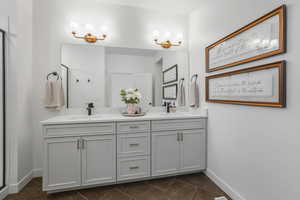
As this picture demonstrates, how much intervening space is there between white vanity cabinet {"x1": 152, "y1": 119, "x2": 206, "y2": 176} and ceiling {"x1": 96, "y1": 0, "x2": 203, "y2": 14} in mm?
1847

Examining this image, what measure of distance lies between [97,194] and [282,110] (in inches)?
84.4

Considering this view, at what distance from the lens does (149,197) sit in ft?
6.22

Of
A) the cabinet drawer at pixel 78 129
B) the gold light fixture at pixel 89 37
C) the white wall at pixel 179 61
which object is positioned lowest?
the cabinet drawer at pixel 78 129

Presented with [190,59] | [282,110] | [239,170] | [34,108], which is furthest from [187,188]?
[34,108]

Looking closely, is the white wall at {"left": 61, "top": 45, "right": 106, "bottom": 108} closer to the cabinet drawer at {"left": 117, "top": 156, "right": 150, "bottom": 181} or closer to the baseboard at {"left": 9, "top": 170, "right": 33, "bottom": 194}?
the cabinet drawer at {"left": 117, "top": 156, "right": 150, "bottom": 181}

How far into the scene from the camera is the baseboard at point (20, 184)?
196 centimetres

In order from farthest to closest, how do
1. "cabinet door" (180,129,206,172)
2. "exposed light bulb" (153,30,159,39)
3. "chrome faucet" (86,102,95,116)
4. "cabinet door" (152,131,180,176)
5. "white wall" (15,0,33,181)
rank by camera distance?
"exposed light bulb" (153,30,159,39) → "chrome faucet" (86,102,95,116) → "cabinet door" (180,129,206,172) → "cabinet door" (152,131,180,176) → "white wall" (15,0,33,181)

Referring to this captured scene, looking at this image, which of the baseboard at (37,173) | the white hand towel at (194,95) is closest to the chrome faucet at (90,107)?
the baseboard at (37,173)

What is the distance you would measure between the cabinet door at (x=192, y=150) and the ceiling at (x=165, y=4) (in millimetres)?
2002

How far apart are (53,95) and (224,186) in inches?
103

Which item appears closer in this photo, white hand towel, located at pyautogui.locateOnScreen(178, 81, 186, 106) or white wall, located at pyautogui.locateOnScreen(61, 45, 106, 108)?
white wall, located at pyautogui.locateOnScreen(61, 45, 106, 108)

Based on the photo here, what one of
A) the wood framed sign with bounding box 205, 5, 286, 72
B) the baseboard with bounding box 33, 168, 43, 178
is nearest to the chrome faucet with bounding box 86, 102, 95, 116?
the baseboard with bounding box 33, 168, 43, 178

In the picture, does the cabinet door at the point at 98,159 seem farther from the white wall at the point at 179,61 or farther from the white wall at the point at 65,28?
the white wall at the point at 179,61

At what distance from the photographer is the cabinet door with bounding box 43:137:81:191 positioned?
187 centimetres
